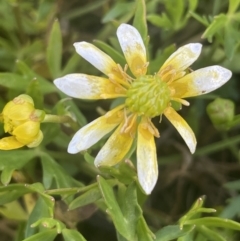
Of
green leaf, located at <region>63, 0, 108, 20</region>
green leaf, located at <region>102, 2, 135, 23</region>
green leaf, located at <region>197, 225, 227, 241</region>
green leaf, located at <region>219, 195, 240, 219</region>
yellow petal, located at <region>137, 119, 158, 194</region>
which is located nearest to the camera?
yellow petal, located at <region>137, 119, 158, 194</region>

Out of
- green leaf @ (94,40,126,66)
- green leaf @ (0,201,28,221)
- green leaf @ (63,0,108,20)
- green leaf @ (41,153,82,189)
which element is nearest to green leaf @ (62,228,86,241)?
green leaf @ (41,153,82,189)

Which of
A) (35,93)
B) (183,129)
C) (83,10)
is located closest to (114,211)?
(183,129)

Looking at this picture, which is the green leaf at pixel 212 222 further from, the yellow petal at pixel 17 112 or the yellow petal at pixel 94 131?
the yellow petal at pixel 17 112

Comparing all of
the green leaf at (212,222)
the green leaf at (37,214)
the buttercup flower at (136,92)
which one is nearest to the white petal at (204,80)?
the buttercup flower at (136,92)

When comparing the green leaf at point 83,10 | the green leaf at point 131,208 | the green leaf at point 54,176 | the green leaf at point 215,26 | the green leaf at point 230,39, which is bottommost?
the green leaf at point 54,176

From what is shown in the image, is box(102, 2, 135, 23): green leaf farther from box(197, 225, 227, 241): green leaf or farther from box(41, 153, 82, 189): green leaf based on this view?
box(197, 225, 227, 241): green leaf

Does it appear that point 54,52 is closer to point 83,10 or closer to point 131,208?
point 83,10

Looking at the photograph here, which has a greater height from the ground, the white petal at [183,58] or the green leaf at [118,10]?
the white petal at [183,58]
